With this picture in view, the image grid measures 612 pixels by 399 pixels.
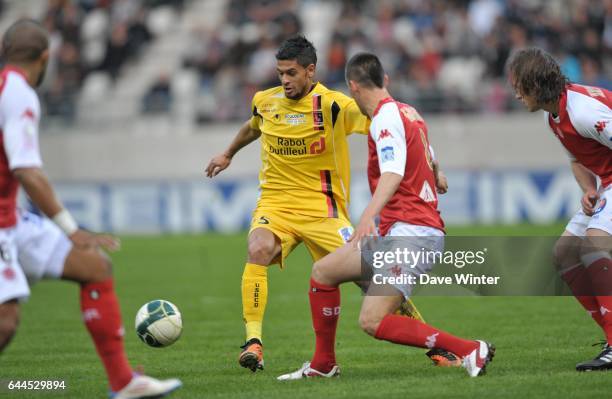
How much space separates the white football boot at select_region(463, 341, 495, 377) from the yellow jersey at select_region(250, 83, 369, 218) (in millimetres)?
2175

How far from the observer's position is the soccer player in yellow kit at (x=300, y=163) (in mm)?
8336

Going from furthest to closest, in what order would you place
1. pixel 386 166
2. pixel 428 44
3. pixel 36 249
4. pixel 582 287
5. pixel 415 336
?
pixel 428 44 → pixel 582 287 → pixel 415 336 → pixel 386 166 → pixel 36 249

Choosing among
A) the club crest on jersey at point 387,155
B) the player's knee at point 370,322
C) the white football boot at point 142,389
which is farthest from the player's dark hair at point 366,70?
the white football boot at point 142,389

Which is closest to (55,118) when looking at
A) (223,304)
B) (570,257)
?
(223,304)

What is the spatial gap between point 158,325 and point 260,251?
3.27 ft

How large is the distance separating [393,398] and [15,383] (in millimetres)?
2770

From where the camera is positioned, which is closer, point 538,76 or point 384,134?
point 384,134

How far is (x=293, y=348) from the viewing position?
895 centimetres

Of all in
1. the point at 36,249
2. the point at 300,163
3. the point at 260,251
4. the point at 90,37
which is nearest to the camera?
the point at 36,249

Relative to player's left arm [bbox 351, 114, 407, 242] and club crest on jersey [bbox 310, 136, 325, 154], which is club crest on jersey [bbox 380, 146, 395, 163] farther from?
club crest on jersey [bbox 310, 136, 325, 154]

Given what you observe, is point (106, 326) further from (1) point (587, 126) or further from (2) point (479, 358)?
(1) point (587, 126)

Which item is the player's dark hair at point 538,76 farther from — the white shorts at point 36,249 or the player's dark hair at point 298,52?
the white shorts at point 36,249

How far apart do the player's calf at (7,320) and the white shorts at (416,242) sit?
238 centimetres

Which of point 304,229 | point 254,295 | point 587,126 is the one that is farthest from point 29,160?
point 587,126
